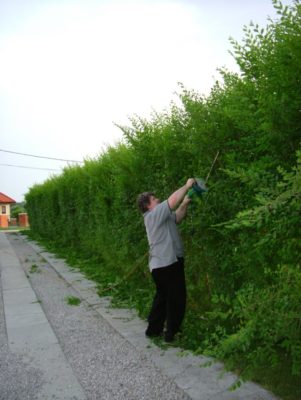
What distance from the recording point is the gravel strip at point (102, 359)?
380cm

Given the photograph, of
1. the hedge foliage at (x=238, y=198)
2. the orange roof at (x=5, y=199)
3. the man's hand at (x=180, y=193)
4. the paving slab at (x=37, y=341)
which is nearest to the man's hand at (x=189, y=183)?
the man's hand at (x=180, y=193)

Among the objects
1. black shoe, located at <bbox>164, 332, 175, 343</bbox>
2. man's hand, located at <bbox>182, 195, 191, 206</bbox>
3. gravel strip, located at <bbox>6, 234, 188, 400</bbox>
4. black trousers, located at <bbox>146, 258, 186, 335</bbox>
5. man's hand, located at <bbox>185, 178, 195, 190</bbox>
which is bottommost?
gravel strip, located at <bbox>6, 234, 188, 400</bbox>

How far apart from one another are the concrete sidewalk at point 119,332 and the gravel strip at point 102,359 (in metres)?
0.09

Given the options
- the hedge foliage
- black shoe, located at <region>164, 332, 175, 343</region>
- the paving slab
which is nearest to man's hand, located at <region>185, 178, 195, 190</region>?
the hedge foliage

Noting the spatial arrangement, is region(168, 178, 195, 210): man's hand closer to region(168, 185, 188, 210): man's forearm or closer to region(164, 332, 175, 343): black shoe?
region(168, 185, 188, 210): man's forearm

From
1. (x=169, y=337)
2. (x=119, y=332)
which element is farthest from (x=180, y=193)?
(x=119, y=332)

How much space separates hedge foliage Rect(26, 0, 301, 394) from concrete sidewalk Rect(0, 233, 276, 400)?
283 mm

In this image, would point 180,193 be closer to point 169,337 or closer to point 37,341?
point 169,337

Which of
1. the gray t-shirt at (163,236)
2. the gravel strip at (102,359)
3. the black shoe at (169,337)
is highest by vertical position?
the gray t-shirt at (163,236)

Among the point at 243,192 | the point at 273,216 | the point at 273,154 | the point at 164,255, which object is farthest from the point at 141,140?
the point at 273,216

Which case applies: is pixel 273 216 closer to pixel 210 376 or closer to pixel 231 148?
pixel 231 148

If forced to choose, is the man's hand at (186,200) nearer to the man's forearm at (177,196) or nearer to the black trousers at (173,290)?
the man's forearm at (177,196)

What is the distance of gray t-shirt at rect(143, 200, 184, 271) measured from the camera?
15.9ft

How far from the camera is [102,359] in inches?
182
